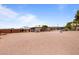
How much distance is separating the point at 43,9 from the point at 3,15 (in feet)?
1.49

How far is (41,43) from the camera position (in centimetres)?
Answer: 407

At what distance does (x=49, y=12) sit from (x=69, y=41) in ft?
1.30

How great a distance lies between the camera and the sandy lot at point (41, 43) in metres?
4.02

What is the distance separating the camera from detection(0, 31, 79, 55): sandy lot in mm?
4020

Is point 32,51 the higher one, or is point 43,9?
point 43,9

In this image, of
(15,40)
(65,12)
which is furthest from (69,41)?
(15,40)

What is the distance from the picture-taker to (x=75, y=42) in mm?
4031

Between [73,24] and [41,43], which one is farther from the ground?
[73,24]

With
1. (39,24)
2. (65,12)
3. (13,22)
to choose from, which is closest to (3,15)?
(13,22)

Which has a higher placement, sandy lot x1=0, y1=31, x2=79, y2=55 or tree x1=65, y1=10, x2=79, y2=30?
tree x1=65, y1=10, x2=79, y2=30

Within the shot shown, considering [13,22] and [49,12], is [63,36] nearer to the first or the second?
[49,12]

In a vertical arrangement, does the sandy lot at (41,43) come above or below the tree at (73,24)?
below
